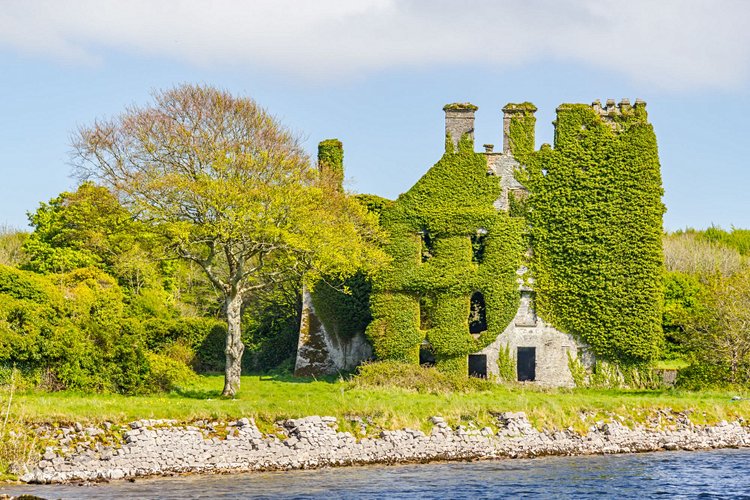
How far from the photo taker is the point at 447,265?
155ft

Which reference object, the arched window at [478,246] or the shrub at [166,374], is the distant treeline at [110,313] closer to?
the shrub at [166,374]

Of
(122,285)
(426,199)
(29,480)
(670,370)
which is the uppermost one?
(426,199)

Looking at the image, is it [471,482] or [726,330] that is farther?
[726,330]

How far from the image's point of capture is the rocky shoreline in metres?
29.2

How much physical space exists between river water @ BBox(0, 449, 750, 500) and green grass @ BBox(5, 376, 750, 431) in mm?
2748

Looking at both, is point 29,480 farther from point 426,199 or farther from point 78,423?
point 426,199

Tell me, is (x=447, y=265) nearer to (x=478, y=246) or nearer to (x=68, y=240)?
(x=478, y=246)

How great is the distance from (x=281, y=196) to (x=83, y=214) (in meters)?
23.9

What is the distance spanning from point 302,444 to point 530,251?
19.9 metres

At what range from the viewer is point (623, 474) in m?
30.5

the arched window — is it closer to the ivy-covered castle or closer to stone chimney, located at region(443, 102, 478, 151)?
the ivy-covered castle

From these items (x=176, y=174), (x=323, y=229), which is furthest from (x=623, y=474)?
(x=176, y=174)

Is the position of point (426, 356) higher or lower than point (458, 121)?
lower

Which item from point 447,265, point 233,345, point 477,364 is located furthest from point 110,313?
point 477,364
